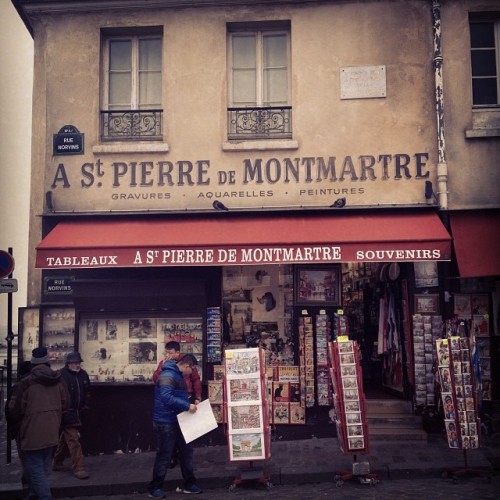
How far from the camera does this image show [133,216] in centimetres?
868

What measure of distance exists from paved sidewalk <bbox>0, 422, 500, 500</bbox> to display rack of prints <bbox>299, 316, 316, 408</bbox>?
2.70ft

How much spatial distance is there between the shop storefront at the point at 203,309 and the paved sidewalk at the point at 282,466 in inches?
16.5

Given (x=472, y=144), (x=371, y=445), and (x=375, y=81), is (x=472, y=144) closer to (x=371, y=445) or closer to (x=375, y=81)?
(x=375, y=81)

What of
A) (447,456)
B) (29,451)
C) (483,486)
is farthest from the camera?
(447,456)

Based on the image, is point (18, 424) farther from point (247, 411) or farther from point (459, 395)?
point (459, 395)

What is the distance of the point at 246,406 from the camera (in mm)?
6824

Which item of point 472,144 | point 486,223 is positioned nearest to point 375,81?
point 472,144

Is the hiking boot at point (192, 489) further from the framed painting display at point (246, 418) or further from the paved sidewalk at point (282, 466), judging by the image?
the framed painting display at point (246, 418)

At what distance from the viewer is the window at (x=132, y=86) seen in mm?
8969

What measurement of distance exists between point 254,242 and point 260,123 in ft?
6.90

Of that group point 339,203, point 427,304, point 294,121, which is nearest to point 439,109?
point 339,203

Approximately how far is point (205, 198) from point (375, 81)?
10.3 feet

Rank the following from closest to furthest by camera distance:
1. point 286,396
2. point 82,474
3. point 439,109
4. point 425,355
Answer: point 82,474, point 425,355, point 439,109, point 286,396

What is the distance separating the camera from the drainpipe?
8406 millimetres
